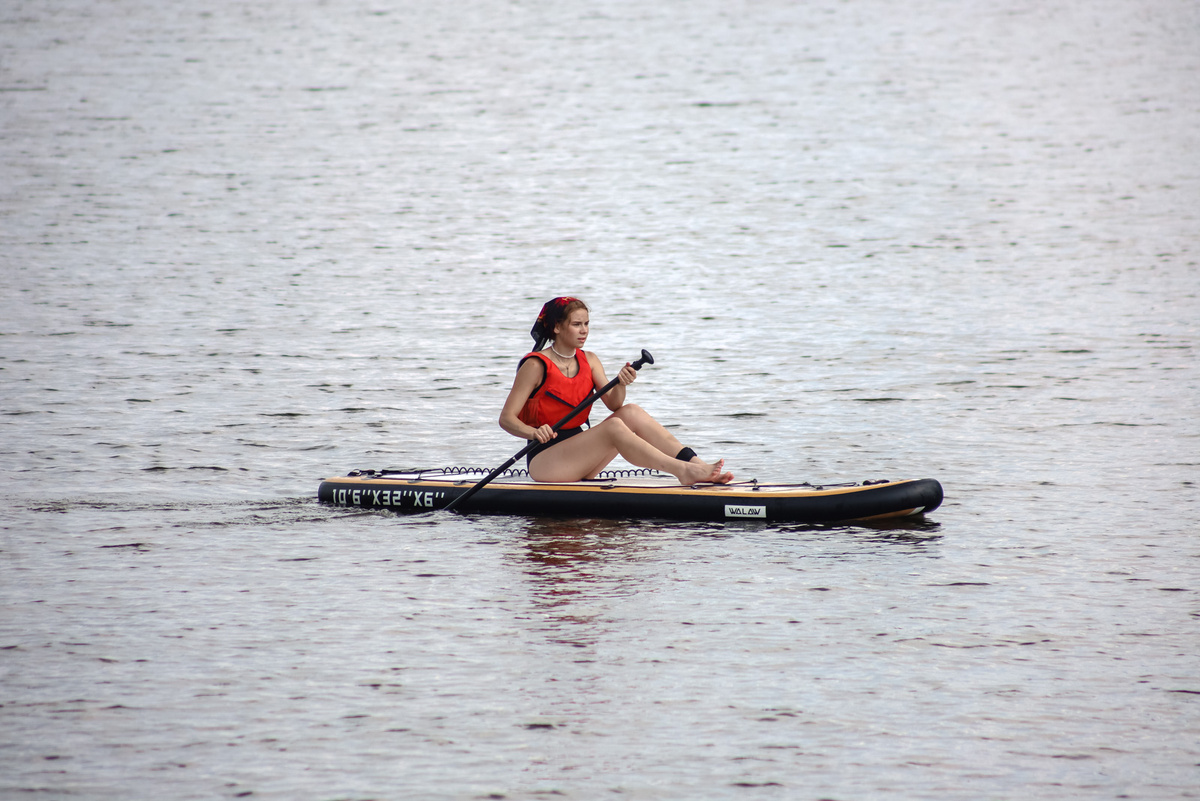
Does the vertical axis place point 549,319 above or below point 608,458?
above

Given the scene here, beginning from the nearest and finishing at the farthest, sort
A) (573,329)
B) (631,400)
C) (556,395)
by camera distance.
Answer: (573,329), (556,395), (631,400)

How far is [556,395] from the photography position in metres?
7.64

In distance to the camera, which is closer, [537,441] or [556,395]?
[537,441]

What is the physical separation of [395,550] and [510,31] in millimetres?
31320

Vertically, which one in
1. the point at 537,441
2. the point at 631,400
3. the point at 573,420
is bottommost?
the point at 537,441

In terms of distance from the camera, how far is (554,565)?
6.66 m

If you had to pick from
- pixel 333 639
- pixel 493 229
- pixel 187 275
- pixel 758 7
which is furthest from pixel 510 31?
pixel 333 639

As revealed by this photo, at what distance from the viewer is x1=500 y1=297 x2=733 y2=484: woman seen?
739 cm

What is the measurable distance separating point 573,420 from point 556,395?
171 millimetres

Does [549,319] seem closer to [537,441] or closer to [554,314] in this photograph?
[554,314]

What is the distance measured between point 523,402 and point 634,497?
2.60 feet

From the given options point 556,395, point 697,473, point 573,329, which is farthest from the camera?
point 556,395

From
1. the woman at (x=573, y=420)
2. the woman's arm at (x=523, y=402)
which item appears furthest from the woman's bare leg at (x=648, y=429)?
the woman's arm at (x=523, y=402)

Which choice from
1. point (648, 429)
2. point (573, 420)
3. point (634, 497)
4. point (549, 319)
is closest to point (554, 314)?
point (549, 319)
